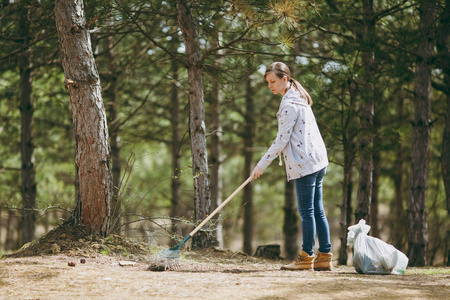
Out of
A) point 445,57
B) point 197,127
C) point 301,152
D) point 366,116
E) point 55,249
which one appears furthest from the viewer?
point 366,116

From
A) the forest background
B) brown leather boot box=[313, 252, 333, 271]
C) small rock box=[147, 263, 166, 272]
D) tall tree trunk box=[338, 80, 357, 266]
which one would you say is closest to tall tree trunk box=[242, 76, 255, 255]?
the forest background

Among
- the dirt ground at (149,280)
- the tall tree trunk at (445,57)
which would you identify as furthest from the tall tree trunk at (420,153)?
the dirt ground at (149,280)

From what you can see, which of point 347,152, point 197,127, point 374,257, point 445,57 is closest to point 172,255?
point 374,257

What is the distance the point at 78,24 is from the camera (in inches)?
194

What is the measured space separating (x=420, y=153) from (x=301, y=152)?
4013mm

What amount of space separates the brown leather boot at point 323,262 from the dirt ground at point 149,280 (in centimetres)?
21

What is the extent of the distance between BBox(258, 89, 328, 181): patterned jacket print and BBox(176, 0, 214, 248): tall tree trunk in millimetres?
2143

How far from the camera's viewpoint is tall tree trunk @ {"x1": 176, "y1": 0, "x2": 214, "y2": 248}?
619 cm

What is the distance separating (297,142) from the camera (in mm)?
4180

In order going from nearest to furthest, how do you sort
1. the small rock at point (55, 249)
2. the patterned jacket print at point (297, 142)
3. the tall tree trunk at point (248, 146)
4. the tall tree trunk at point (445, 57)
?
the patterned jacket print at point (297, 142) → the small rock at point (55, 249) → the tall tree trunk at point (445, 57) → the tall tree trunk at point (248, 146)

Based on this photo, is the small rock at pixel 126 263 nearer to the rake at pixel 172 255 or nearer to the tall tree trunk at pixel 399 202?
the rake at pixel 172 255

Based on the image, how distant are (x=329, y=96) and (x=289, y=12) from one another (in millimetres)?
2224

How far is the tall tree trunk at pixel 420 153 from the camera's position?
718cm

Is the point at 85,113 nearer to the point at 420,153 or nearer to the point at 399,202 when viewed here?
the point at 420,153
